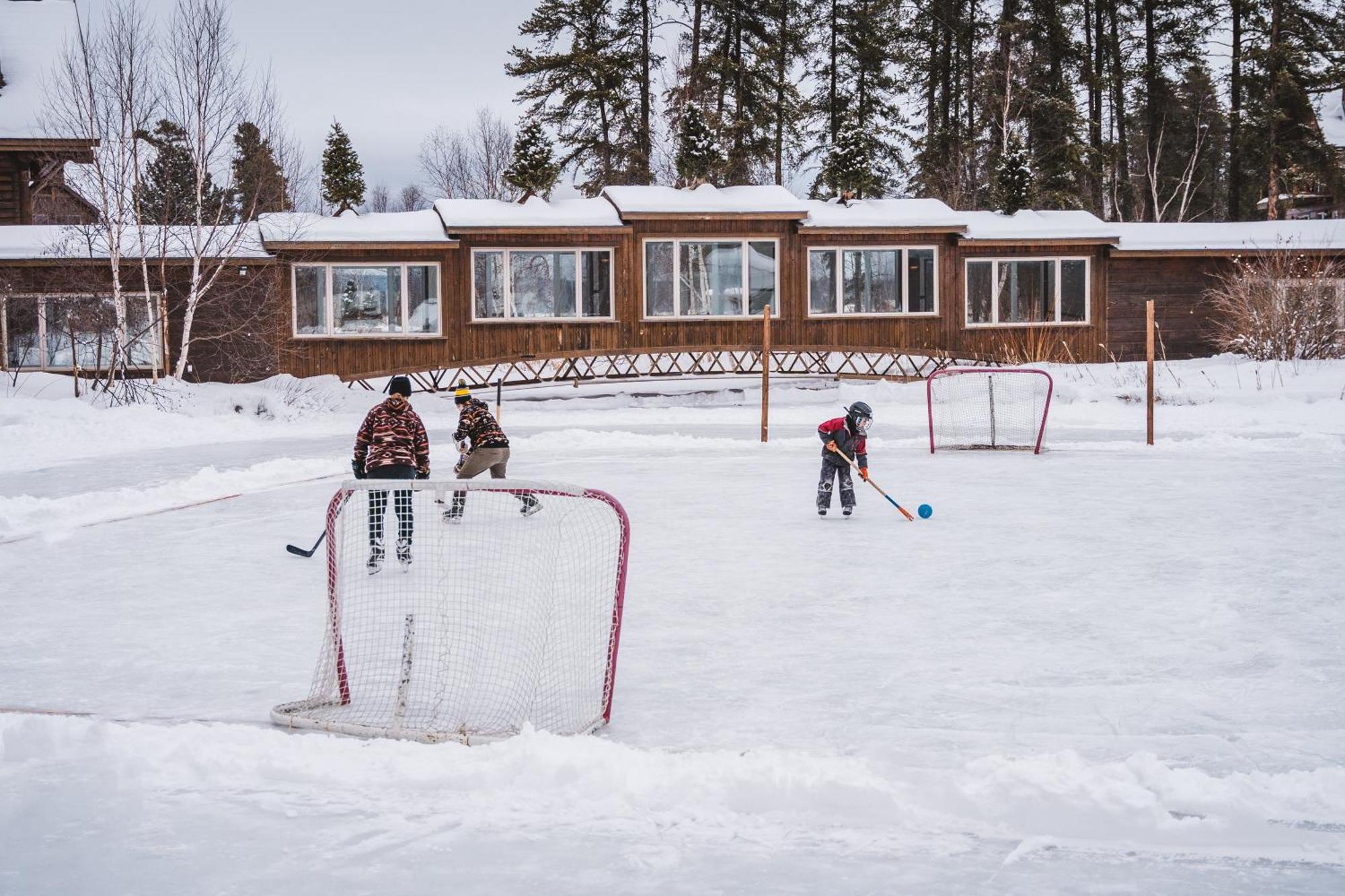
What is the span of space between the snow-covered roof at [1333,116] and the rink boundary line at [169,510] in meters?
37.1

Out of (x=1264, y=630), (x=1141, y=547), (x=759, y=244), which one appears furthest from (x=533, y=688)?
(x=759, y=244)

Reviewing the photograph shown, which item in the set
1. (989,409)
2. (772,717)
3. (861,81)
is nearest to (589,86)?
(861,81)

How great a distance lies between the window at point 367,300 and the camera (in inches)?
990

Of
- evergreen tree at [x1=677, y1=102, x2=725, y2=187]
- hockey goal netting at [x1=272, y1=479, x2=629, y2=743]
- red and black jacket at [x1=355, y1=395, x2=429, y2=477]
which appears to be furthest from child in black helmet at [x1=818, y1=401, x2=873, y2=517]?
evergreen tree at [x1=677, y1=102, x2=725, y2=187]

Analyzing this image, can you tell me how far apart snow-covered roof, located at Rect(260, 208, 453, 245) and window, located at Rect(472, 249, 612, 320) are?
113 centimetres

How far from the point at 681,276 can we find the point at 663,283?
0.42m

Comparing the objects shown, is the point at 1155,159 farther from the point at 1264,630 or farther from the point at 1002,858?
the point at 1002,858

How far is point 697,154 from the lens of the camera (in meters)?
27.7

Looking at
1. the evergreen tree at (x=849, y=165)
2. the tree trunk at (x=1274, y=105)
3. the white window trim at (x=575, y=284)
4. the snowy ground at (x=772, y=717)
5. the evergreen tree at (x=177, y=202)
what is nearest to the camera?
the snowy ground at (x=772, y=717)

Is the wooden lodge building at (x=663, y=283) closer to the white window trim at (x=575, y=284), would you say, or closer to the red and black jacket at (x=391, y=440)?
the white window trim at (x=575, y=284)

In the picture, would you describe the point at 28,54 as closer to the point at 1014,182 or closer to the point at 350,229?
the point at 350,229

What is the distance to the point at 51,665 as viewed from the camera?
6.17m

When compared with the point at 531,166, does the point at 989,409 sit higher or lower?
lower

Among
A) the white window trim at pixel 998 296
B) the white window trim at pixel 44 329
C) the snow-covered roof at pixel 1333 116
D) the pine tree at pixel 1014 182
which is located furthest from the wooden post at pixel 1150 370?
the snow-covered roof at pixel 1333 116
